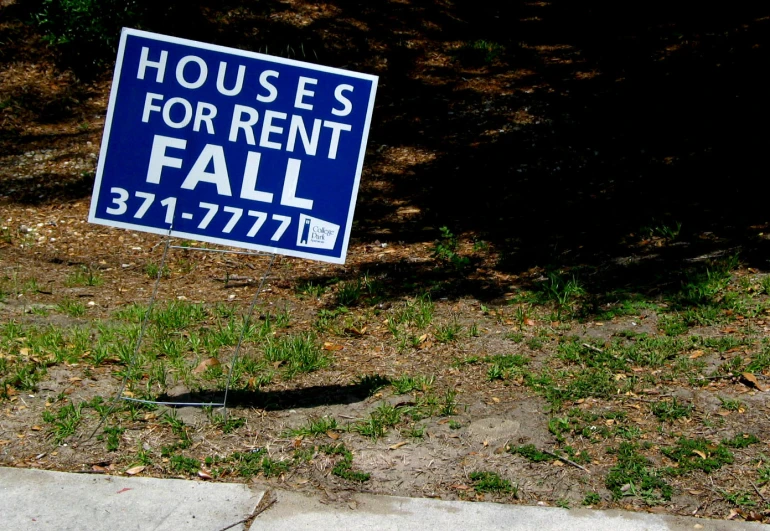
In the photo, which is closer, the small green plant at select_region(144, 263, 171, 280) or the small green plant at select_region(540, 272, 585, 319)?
the small green plant at select_region(540, 272, 585, 319)

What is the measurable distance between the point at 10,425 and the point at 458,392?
220cm

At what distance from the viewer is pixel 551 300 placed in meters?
5.54

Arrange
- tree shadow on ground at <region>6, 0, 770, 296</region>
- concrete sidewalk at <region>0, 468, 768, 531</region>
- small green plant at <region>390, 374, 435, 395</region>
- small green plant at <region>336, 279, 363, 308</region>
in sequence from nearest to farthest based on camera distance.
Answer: concrete sidewalk at <region>0, 468, 768, 531</region> < small green plant at <region>390, 374, 435, 395</region> < small green plant at <region>336, 279, 363, 308</region> < tree shadow on ground at <region>6, 0, 770, 296</region>

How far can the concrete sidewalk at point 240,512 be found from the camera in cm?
338

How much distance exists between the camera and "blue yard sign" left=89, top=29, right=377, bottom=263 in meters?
3.96

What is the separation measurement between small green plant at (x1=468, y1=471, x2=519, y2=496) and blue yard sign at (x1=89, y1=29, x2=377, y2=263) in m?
1.18

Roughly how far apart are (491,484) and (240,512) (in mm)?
1057

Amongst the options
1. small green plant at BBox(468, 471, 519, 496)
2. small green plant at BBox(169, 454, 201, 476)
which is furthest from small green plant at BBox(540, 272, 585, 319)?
small green plant at BBox(169, 454, 201, 476)

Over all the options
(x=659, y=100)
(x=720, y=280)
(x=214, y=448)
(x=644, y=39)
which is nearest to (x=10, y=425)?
(x=214, y=448)

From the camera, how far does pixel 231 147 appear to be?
13.3 ft

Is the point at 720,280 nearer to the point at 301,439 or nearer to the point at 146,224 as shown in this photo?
the point at 301,439

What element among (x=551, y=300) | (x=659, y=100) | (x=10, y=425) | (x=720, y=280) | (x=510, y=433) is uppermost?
(x=659, y=100)

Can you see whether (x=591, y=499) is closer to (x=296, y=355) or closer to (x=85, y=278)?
(x=296, y=355)

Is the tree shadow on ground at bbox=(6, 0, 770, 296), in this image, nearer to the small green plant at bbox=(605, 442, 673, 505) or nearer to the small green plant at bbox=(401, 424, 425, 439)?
the small green plant at bbox=(401, 424, 425, 439)
